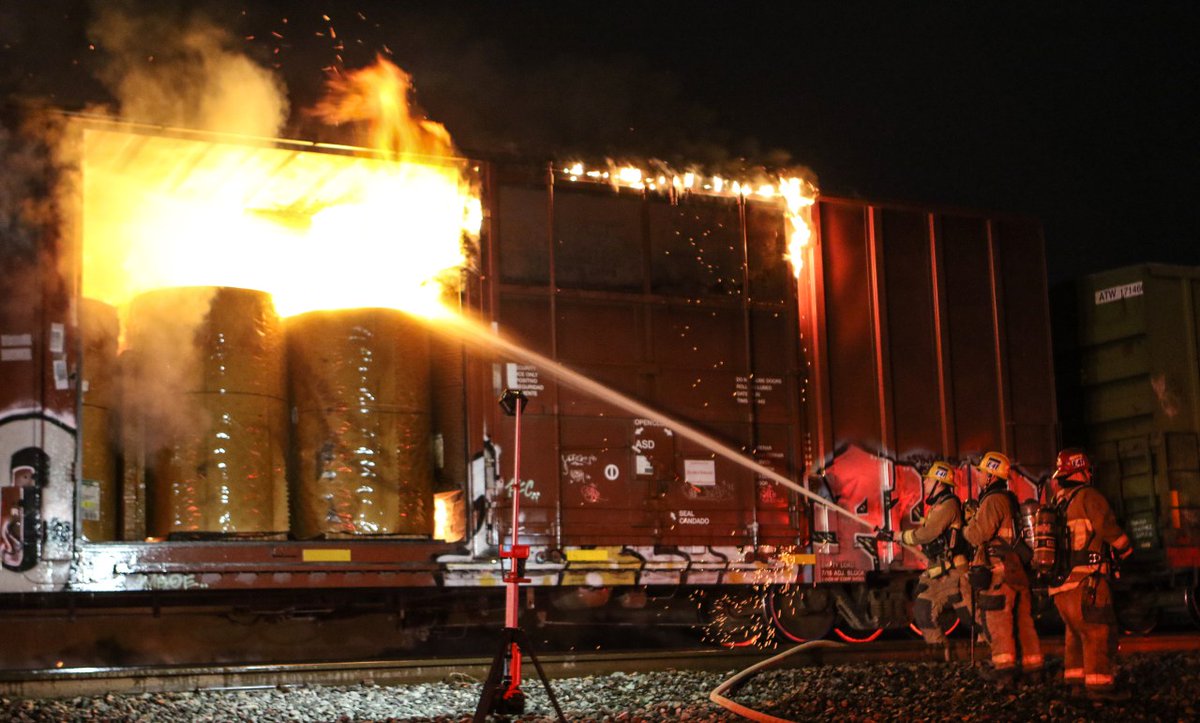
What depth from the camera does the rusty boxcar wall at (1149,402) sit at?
40.1ft

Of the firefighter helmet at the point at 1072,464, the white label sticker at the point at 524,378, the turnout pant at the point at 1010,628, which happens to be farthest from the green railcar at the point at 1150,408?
the white label sticker at the point at 524,378

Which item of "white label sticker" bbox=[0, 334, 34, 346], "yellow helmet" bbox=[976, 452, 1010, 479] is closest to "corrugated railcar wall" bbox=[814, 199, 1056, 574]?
"yellow helmet" bbox=[976, 452, 1010, 479]

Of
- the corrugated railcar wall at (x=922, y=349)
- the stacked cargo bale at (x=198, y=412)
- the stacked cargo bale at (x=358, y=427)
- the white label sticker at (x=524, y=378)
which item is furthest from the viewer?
the corrugated railcar wall at (x=922, y=349)

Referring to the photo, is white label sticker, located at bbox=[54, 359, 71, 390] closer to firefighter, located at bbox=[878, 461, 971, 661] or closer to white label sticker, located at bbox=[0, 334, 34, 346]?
white label sticker, located at bbox=[0, 334, 34, 346]

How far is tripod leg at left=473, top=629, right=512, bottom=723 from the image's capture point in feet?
20.9

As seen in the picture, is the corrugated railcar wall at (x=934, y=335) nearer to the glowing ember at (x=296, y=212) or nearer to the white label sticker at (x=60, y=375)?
the glowing ember at (x=296, y=212)

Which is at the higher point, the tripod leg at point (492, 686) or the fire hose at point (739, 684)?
the tripod leg at point (492, 686)

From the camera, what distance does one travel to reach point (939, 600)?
936 centimetres

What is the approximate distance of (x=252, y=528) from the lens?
904 centimetres

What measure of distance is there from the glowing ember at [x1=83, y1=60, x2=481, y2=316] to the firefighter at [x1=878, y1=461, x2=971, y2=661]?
12.3ft

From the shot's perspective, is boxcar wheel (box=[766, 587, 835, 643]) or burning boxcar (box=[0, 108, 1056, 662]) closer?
burning boxcar (box=[0, 108, 1056, 662])

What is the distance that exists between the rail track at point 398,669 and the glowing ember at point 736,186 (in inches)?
125

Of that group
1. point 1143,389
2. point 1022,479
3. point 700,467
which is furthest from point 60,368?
point 1143,389

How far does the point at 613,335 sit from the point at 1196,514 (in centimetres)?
609
